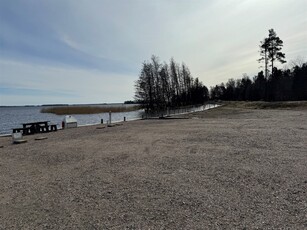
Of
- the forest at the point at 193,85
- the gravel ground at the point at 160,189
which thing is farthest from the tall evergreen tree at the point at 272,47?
the gravel ground at the point at 160,189

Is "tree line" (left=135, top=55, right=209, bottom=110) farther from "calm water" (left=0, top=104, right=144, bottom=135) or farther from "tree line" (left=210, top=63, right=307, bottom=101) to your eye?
"tree line" (left=210, top=63, right=307, bottom=101)

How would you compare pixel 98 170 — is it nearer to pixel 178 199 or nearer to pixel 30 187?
pixel 30 187

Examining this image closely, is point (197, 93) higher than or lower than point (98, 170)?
higher

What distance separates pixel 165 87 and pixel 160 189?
51.4 meters

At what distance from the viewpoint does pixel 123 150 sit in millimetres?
9391

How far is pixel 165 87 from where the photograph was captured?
55938 mm

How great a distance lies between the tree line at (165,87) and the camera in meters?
48.9

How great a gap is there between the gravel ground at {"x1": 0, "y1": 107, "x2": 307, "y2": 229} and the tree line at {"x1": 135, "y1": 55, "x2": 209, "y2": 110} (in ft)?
119

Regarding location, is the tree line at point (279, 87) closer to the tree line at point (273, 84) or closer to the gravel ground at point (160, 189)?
the tree line at point (273, 84)

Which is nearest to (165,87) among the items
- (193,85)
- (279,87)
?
(193,85)

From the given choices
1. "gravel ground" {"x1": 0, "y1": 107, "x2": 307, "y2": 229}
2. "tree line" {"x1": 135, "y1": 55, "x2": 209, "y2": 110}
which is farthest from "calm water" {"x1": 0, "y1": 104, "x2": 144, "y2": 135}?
"gravel ground" {"x1": 0, "y1": 107, "x2": 307, "y2": 229}

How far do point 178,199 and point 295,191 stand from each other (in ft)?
6.78

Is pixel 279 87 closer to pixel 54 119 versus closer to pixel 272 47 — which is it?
pixel 272 47

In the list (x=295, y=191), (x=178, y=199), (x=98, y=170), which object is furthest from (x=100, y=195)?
(x=295, y=191)
